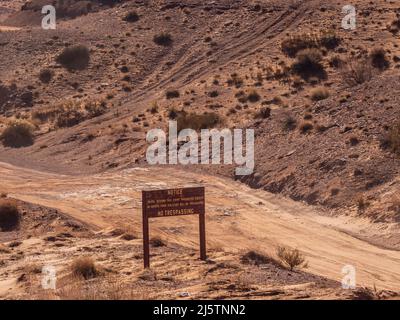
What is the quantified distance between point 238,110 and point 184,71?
13.1 m

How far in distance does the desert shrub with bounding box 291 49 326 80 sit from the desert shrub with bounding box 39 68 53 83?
1793 cm

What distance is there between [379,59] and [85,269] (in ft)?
116

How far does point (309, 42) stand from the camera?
54969 mm

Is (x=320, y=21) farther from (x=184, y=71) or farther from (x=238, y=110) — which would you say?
(x=238, y=110)

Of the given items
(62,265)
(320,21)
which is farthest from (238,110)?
(62,265)

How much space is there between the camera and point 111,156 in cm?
4038

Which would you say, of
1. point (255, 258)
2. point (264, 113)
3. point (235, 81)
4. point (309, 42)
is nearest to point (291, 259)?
point (255, 258)

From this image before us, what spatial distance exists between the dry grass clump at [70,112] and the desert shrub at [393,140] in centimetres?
2219

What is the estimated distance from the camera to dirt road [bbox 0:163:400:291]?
23.0 m

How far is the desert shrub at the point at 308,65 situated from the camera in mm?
49375

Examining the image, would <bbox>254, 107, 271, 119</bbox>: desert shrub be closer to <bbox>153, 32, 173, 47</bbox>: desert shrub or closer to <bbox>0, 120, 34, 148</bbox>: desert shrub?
<bbox>0, 120, 34, 148</bbox>: desert shrub

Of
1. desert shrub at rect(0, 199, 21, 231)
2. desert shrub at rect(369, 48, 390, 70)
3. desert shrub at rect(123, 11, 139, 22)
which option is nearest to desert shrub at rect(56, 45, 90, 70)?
desert shrub at rect(123, 11, 139, 22)

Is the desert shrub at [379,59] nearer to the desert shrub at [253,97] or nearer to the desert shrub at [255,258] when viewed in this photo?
the desert shrub at [253,97]

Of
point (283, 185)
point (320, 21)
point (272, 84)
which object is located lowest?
point (283, 185)
